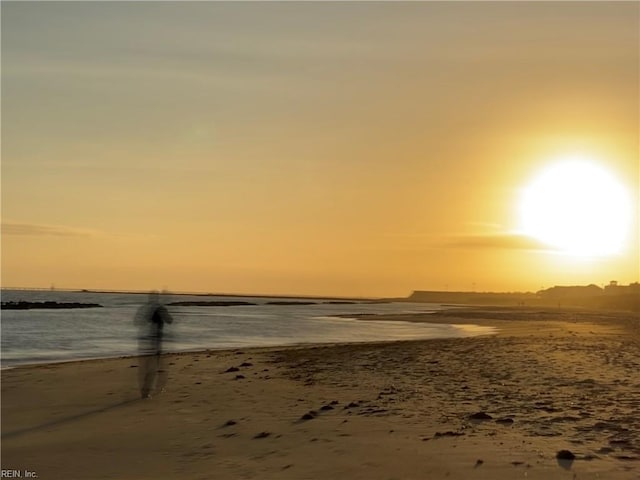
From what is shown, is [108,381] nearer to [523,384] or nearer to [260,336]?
[523,384]

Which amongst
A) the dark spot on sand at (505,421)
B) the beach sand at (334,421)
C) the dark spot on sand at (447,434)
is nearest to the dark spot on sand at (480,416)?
the beach sand at (334,421)

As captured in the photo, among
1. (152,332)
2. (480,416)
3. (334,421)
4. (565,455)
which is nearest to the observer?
(565,455)

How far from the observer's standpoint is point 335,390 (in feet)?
57.6

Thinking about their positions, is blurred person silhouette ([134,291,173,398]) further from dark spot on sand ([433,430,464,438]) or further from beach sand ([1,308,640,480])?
dark spot on sand ([433,430,464,438])

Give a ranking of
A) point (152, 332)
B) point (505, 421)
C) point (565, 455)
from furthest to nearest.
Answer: point (152, 332)
point (505, 421)
point (565, 455)

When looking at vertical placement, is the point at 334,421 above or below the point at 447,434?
below

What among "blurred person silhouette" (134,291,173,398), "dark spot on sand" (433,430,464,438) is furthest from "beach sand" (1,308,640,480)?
"blurred person silhouette" (134,291,173,398)

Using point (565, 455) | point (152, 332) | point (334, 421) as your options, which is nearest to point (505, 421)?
point (565, 455)

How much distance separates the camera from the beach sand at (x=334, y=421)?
387 inches

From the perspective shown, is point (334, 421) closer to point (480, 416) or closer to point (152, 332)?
point (480, 416)

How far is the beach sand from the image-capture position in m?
9.82

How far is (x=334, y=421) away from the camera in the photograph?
13070 mm

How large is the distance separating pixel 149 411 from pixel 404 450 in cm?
661

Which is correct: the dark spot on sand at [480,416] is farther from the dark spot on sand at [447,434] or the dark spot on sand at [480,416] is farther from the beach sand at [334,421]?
the dark spot on sand at [447,434]
